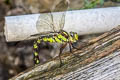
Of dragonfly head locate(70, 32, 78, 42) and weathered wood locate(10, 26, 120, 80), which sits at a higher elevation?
dragonfly head locate(70, 32, 78, 42)

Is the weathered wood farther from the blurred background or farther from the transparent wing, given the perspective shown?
the blurred background

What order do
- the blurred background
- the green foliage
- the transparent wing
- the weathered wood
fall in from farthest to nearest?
the blurred background, the green foliage, the transparent wing, the weathered wood

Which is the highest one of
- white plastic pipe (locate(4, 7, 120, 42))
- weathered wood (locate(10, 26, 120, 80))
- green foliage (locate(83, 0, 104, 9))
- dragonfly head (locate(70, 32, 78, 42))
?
green foliage (locate(83, 0, 104, 9))

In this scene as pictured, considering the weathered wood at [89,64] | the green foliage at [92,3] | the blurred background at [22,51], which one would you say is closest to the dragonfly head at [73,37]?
the weathered wood at [89,64]

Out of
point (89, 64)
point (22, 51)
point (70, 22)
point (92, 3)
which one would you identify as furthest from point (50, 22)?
point (22, 51)

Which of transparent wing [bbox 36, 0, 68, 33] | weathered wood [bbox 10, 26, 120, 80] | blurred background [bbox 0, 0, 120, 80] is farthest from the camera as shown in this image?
blurred background [bbox 0, 0, 120, 80]

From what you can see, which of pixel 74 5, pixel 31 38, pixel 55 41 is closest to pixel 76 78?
pixel 55 41

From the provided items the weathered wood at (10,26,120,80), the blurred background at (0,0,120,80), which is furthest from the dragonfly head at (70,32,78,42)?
the blurred background at (0,0,120,80)
